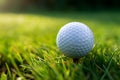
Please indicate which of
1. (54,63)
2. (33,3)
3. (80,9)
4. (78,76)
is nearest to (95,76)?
(78,76)

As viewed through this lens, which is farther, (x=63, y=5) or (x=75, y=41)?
(x=63, y=5)

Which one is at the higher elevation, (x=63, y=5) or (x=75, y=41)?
(x=63, y=5)

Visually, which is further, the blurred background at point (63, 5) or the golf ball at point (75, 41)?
the blurred background at point (63, 5)

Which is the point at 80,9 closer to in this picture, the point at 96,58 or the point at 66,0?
the point at 66,0

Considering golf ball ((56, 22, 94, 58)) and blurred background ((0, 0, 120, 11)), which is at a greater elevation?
blurred background ((0, 0, 120, 11))

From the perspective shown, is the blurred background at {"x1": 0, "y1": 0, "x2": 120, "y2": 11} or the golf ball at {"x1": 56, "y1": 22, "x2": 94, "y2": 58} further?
the blurred background at {"x1": 0, "y1": 0, "x2": 120, "y2": 11}
